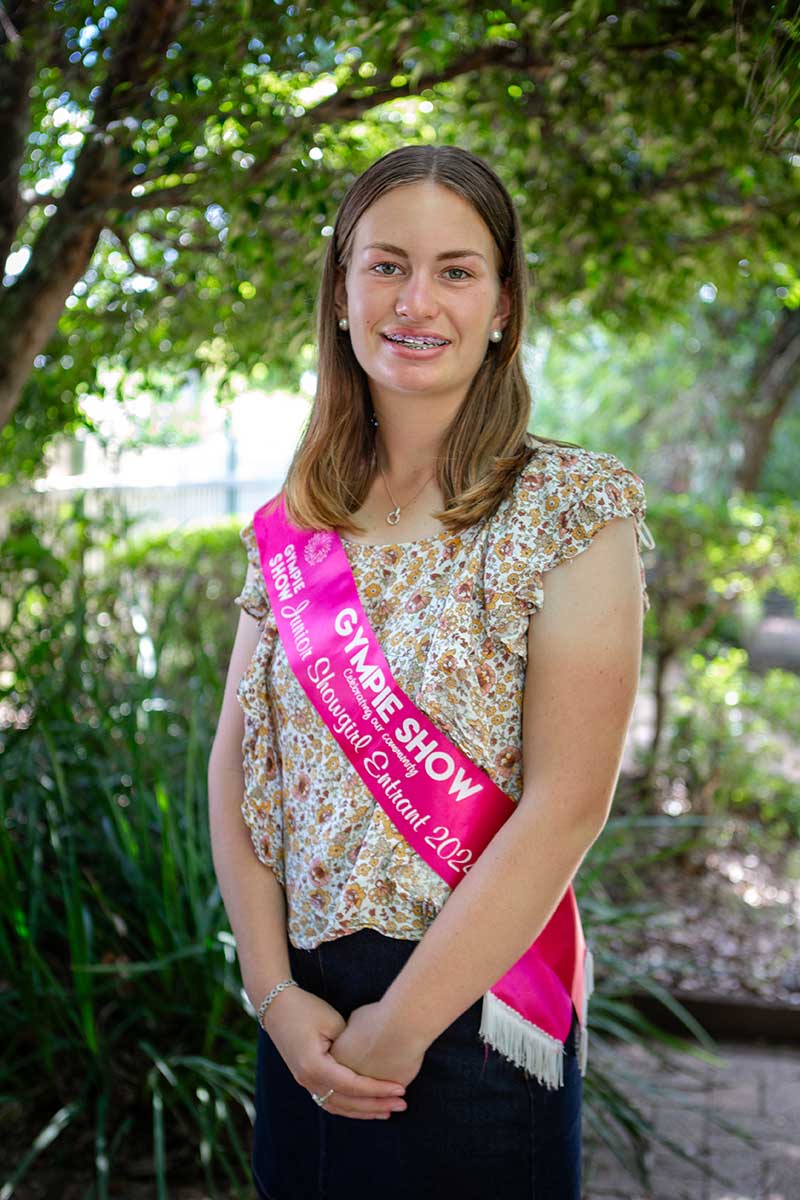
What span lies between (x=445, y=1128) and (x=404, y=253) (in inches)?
46.2

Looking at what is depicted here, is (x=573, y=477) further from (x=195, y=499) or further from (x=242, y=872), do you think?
(x=195, y=499)

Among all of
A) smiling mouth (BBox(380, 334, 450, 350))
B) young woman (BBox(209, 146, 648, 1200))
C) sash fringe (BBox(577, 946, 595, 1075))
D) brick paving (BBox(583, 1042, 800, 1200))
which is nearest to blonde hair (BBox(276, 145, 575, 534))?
young woman (BBox(209, 146, 648, 1200))

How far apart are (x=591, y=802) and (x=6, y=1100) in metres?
1.80

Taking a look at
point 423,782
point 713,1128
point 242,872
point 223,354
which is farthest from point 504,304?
point 713,1128

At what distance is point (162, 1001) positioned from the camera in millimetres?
2740

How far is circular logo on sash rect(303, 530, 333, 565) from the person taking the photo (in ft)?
5.70

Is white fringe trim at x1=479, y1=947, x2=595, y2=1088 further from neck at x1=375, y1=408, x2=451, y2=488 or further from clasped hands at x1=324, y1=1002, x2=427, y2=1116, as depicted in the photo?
neck at x1=375, y1=408, x2=451, y2=488

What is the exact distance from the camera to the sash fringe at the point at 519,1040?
1552 mm

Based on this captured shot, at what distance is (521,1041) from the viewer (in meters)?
1.57

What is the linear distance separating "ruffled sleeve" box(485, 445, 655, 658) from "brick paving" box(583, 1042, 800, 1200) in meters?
1.80

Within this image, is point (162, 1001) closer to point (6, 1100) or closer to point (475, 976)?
point (6, 1100)

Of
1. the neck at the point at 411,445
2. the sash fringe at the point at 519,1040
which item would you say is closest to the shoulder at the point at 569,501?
the neck at the point at 411,445

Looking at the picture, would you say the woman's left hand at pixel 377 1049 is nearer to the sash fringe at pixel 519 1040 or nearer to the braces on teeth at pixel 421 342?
the sash fringe at pixel 519 1040

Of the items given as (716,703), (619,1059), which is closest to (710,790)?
(716,703)
